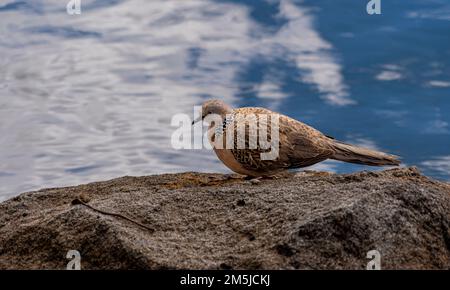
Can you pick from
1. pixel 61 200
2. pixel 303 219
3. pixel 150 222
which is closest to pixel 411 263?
pixel 303 219

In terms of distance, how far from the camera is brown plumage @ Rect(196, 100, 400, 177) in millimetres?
7062

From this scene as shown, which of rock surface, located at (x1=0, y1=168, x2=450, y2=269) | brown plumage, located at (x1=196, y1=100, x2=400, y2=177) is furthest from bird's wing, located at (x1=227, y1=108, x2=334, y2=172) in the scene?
rock surface, located at (x1=0, y1=168, x2=450, y2=269)

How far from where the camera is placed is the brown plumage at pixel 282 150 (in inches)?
278

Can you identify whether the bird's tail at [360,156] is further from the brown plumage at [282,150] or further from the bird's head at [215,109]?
the bird's head at [215,109]

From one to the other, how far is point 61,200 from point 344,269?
2.61 m

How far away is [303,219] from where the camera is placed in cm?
514

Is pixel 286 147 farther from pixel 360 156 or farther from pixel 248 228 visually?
pixel 248 228

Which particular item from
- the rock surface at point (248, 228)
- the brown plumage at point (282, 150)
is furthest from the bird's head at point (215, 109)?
the rock surface at point (248, 228)

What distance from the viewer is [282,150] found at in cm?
716

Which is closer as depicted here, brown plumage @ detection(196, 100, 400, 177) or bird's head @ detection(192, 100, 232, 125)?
brown plumage @ detection(196, 100, 400, 177)

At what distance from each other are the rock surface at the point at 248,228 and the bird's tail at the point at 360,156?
965 mm

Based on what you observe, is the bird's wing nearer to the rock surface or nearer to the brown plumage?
the brown plumage

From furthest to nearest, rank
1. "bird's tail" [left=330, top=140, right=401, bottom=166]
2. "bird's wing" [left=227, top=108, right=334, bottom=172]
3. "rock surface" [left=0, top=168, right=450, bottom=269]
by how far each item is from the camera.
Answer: "bird's tail" [left=330, top=140, right=401, bottom=166]
"bird's wing" [left=227, top=108, right=334, bottom=172]
"rock surface" [left=0, top=168, right=450, bottom=269]
